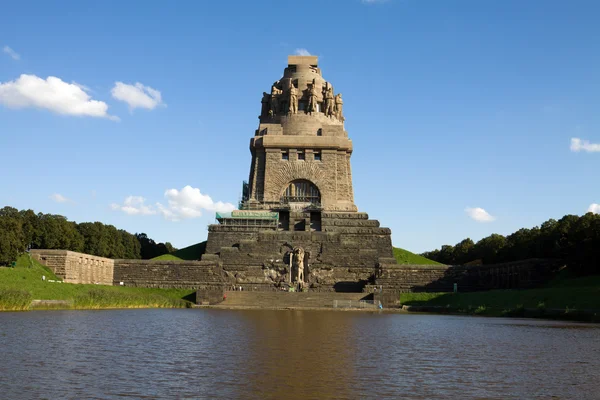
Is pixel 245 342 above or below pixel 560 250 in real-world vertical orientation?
below

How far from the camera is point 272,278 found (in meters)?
48.8

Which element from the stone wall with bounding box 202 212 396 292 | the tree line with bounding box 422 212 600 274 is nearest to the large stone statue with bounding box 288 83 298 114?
the stone wall with bounding box 202 212 396 292

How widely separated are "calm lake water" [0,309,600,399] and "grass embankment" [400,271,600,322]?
27.8 feet

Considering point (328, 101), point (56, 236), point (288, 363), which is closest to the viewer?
point (288, 363)

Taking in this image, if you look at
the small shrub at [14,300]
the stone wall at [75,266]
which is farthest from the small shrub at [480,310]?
the stone wall at [75,266]

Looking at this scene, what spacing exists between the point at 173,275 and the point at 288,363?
116 feet

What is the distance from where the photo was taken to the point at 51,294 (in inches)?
1287

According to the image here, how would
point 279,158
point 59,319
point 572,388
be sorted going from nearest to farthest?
point 572,388, point 59,319, point 279,158

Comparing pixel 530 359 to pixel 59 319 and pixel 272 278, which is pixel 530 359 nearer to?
pixel 59 319

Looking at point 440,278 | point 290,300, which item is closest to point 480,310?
point 290,300

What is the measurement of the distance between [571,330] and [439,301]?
1878 cm

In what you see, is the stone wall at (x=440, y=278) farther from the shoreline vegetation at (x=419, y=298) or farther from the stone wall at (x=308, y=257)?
the shoreline vegetation at (x=419, y=298)

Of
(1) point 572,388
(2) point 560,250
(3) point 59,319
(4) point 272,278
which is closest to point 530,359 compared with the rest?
(1) point 572,388

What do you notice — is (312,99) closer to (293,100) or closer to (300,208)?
(293,100)
